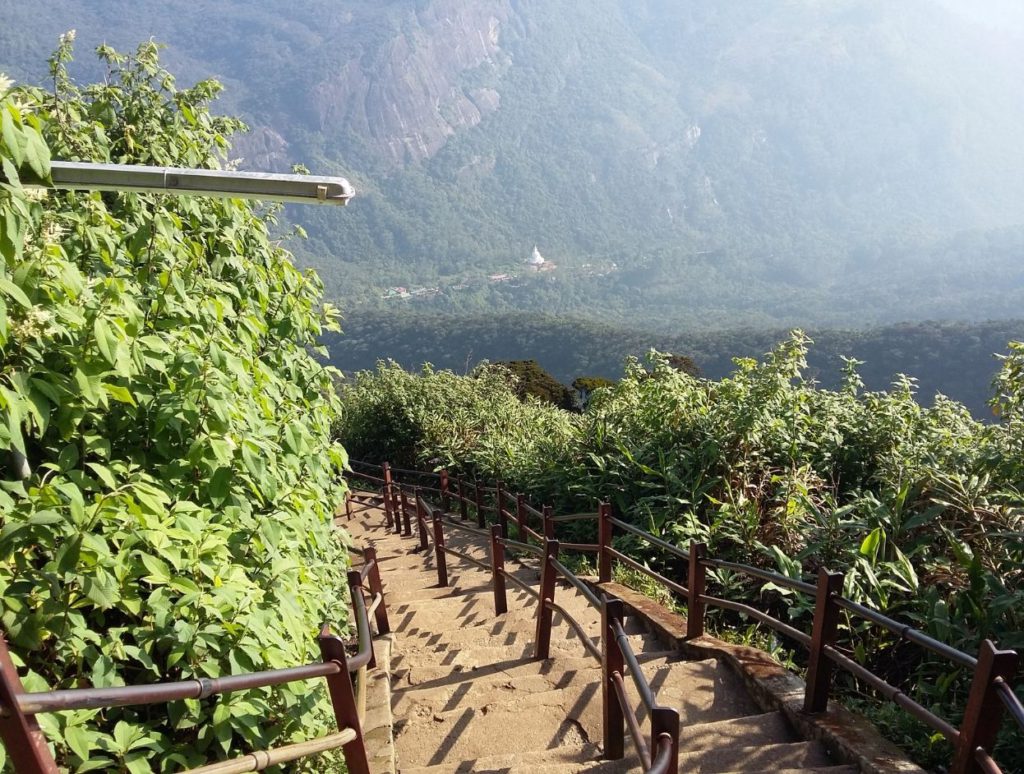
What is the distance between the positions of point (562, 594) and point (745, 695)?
2502mm

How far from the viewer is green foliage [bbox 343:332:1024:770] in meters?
3.80

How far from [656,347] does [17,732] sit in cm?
4976

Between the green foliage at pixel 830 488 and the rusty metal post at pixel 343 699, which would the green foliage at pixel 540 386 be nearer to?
the green foliage at pixel 830 488

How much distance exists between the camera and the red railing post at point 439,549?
682cm

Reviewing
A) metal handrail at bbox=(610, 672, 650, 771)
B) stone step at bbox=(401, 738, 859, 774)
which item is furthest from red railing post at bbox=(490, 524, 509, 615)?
metal handrail at bbox=(610, 672, 650, 771)

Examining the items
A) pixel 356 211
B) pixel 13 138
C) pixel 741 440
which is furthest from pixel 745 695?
pixel 356 211

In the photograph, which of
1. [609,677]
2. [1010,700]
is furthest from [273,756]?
[1010,700]

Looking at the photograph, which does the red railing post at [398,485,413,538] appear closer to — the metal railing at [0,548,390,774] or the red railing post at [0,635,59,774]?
the metal railing at [0,548,390,774]

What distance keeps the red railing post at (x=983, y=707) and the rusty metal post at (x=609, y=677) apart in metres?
1.16

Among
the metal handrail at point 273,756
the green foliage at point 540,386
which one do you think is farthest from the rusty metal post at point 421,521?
the green foliage at point 540,386

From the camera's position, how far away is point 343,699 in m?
2.30

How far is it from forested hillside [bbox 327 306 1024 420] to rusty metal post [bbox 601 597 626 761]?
18918 mm

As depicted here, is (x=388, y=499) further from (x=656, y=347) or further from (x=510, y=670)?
(x=656, y=347)

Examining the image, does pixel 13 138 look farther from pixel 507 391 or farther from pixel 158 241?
pixel 507 391
